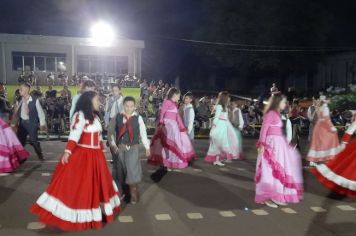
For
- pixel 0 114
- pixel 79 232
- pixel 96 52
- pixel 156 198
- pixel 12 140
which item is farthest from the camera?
pixel 96 52

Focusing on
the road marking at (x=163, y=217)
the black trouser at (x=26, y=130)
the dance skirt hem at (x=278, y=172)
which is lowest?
the road marking at (x=163, y=217)

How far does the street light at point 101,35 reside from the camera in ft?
111

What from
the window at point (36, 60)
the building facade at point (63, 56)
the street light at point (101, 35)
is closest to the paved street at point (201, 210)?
the street light at point (101, 35)

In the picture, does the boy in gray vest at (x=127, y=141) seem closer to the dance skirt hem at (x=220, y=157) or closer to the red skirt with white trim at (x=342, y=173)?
the red skirt with white trim at (x=342, y=173)

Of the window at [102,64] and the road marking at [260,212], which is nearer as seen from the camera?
the road marking at [260,212]

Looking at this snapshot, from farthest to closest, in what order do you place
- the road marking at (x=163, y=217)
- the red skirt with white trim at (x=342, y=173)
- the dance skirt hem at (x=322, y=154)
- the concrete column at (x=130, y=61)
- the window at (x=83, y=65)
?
the concrete column at (x=130, y=61) < the window at (x=83, y=65) < the dance skirt hem at (x=322, y=154) < the red skirt with white trim at (x=342, y=173) < the road marking at (x=163, y=217)

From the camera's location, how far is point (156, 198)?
7.84 metres

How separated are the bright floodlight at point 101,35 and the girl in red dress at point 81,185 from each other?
28.6 m

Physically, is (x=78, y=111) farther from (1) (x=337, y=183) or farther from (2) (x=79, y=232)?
(1) (x=337, y=183)

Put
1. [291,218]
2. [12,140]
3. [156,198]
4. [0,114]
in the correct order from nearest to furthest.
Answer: [291,218]
[156,198]
[12,140]
[0,114]

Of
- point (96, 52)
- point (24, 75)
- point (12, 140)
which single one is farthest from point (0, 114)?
point (96, 52)

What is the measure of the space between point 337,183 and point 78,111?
4.84 metres

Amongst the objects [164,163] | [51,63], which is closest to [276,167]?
[164,163]

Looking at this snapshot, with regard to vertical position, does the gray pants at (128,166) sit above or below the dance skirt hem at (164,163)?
above
